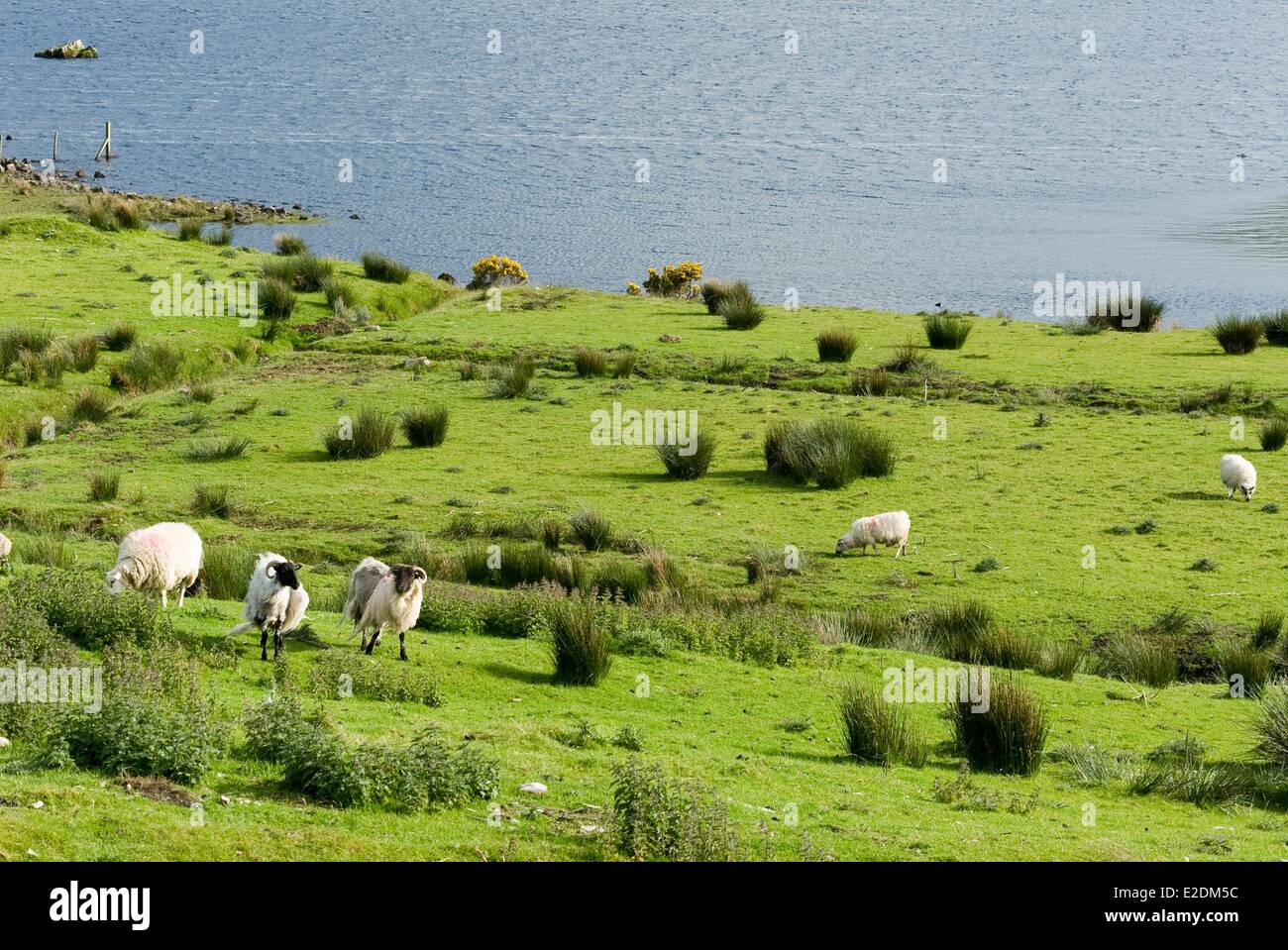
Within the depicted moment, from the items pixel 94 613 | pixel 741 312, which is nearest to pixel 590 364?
pixel 741 312

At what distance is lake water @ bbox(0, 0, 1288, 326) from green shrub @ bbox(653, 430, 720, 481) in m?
27.4

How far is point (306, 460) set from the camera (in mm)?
24828

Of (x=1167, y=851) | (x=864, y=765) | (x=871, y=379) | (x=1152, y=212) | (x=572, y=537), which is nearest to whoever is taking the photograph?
(x=1167, y=851)

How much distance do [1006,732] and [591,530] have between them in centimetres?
939

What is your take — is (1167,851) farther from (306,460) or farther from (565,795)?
(306,460)

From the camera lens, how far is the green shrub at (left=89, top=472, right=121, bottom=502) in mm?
21531

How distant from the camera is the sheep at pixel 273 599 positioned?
39.7 feet

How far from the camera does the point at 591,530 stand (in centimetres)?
2044

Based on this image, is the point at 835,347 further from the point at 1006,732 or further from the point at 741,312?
the point at 1006,732

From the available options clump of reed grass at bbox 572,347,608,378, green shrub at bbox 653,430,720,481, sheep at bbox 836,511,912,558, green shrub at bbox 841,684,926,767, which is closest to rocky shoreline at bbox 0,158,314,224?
clump of reed grass at bbox 572,347,608,378

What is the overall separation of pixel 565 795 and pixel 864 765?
119 inches
